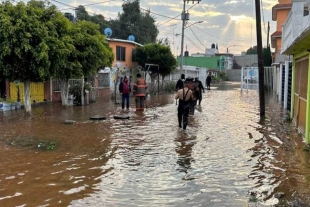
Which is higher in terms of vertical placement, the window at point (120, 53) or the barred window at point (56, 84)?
the window at point (120, 53)

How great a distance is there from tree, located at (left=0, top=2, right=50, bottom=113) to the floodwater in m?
2.96

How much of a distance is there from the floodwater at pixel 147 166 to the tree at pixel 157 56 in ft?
73.0

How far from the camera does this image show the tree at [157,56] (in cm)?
3541

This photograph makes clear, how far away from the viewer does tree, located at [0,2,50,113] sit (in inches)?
574

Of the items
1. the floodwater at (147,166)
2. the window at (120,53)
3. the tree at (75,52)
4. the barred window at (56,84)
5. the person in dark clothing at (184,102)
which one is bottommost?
the floodwater at (147,166)

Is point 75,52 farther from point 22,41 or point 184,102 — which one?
point 184,102

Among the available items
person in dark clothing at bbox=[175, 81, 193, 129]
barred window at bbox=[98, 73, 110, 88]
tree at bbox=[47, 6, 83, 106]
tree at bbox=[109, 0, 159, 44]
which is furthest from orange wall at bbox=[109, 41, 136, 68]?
tree at bbox=[109, 0, 159, 44]

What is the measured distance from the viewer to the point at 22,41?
48.3 ft

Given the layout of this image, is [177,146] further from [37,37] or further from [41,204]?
[37,37]

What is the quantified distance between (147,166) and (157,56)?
91.9 ft

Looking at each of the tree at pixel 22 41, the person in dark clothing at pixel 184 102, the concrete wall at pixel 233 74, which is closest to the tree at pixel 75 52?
the tree at pixel 22 41

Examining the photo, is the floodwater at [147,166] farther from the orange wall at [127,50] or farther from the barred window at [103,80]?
the orange wall at [127,50]

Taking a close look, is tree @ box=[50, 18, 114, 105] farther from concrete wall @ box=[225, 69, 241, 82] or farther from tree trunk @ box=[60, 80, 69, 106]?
concrete wall @ box=[225, 69, 241, 82]

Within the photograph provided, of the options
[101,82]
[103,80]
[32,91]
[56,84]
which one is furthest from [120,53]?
[32,91]
